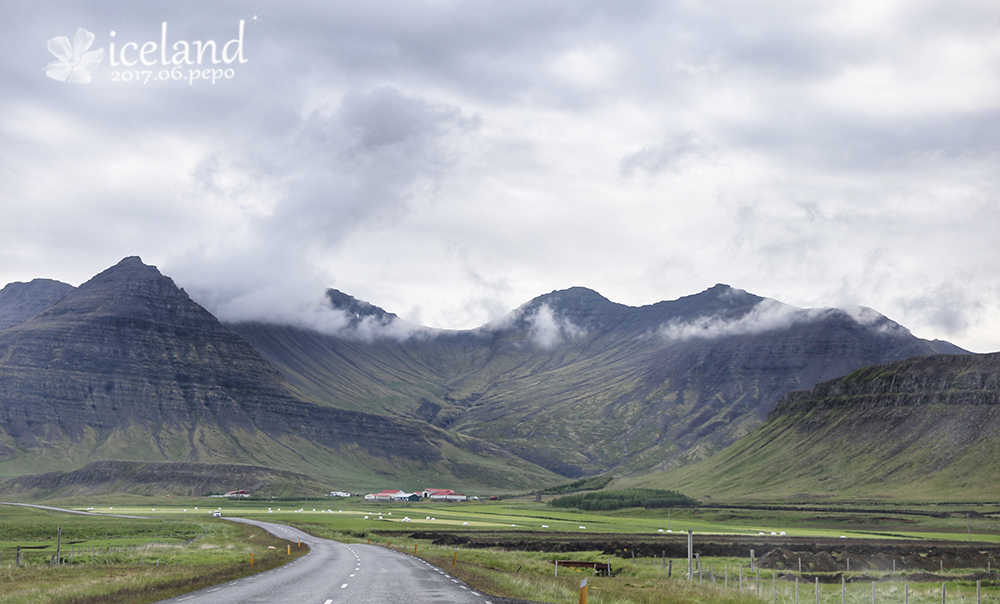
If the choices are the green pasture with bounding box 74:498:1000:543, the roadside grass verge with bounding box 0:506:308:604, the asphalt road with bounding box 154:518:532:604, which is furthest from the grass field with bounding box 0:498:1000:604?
the asphalt road with bounding box 154:518:532:604

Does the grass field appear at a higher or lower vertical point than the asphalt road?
lower

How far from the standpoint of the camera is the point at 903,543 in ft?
406

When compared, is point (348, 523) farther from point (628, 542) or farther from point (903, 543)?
point (903, 543)

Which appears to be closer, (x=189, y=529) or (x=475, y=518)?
(x=189, y=529)

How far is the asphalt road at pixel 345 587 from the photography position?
32438 mm

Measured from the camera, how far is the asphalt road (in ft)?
106

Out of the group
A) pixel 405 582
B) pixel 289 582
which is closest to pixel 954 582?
pixel 405 582

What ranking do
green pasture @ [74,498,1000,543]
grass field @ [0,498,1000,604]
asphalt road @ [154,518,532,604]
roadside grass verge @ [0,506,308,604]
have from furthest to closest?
green pasture @ [74,498,1000,543], grass field @ [0,498,1000,604], roadside grass verge @ [0,506,308,604], asphalt road @ [154,518,532,604]

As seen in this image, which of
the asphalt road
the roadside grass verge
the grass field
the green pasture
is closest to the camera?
the asphalt road

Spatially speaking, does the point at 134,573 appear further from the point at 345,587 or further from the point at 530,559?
the point at 530,559

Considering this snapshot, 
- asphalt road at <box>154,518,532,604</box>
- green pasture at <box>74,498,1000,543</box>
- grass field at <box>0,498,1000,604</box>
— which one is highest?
asphalt road at <box>154,518,532,604</box>

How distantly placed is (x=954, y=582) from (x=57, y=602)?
213ft

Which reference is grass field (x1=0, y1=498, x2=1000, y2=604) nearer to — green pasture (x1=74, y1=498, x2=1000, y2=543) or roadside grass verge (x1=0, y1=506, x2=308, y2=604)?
roadside grass verge (x1=0, y1=506, x2=308, y2=604)

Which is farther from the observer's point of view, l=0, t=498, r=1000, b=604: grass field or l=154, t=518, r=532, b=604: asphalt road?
l=0, t=498, r=1000, b=604: grass field
